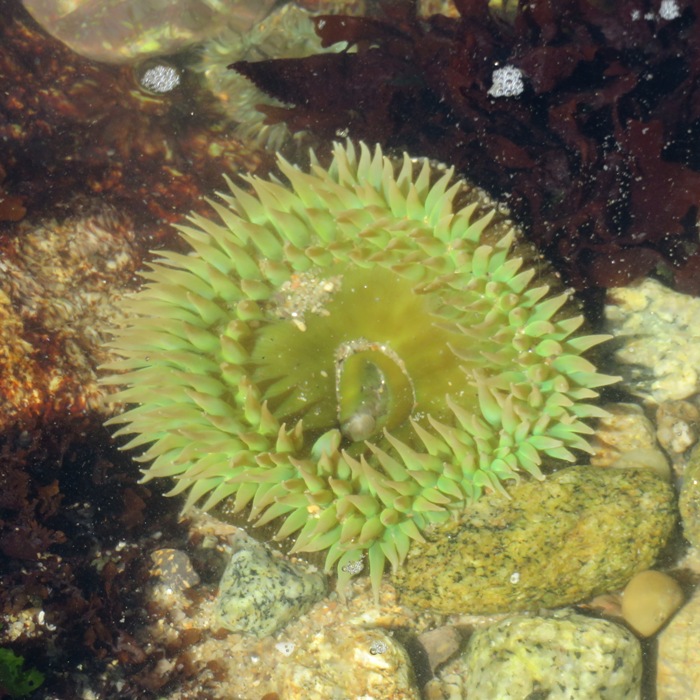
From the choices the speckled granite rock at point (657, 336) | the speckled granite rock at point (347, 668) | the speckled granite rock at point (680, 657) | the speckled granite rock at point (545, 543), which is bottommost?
the speckled granite rock at point (680, 657)

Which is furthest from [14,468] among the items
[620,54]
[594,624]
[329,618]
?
[620,54]

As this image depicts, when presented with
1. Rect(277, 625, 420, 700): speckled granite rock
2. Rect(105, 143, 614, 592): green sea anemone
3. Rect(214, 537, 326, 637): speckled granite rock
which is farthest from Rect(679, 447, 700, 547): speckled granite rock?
Rect(214, 537, 326, 637): speckled granite rock

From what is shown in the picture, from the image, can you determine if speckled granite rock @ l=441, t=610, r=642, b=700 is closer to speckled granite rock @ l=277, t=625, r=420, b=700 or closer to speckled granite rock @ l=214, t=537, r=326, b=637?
speckled granite rock @ l=277, t=625, r=420, b=700

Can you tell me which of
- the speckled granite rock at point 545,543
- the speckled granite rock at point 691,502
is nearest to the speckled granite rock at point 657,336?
the speckled granite rock at point 691,502

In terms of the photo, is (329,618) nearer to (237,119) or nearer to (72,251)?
(72,251)

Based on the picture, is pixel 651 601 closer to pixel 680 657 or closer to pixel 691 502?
pixel 680 657

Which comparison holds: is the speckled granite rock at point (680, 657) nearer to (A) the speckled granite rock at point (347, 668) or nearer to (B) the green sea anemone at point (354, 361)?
(B) the green sea anemone at point (354, 361)

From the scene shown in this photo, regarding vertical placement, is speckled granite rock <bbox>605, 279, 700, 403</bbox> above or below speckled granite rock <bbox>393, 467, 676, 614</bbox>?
above
